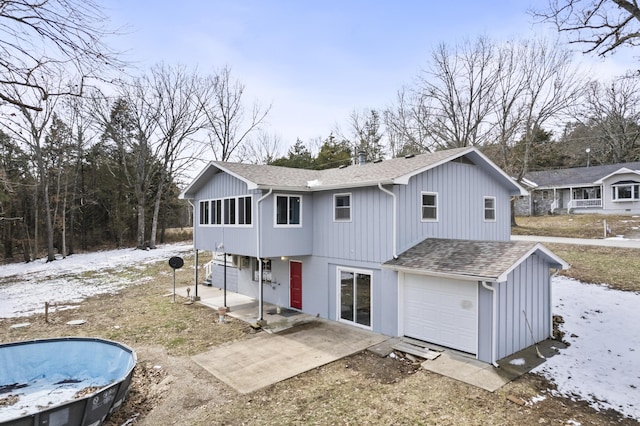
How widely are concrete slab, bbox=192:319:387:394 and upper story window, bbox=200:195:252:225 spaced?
3.82 m

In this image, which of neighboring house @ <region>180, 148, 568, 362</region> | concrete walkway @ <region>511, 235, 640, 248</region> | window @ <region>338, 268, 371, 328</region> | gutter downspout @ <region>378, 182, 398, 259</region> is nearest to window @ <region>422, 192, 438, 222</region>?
neighboring house @ <region>180, 148, 568, 362</region>

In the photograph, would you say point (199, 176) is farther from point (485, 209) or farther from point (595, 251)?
point (595, 251)

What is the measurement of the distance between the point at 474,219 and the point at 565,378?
18.6 feet

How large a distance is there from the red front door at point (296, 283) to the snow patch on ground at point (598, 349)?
7.24 meters

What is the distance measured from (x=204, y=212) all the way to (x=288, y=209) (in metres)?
4.54

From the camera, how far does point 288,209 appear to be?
11.3m

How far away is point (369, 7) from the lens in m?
10.4

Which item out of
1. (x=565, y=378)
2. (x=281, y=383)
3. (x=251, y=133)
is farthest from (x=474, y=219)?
(x=251, y=133)

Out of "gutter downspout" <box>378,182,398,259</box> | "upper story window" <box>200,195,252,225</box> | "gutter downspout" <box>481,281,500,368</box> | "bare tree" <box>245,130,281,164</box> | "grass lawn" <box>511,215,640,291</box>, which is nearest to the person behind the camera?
"gutter downspout" <box>481,281,500,368</box>

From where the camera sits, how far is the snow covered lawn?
21.8 feet

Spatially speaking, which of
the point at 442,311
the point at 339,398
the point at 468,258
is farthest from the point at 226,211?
the point at 468,258

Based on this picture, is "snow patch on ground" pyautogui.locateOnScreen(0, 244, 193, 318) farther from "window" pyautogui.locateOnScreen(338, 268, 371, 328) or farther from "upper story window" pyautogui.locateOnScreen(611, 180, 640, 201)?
"upper story window" pyautogui.locateOnScreen(611, 180, 640, 201)

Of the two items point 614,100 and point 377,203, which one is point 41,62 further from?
point 614,100

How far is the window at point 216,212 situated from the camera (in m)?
13.0
